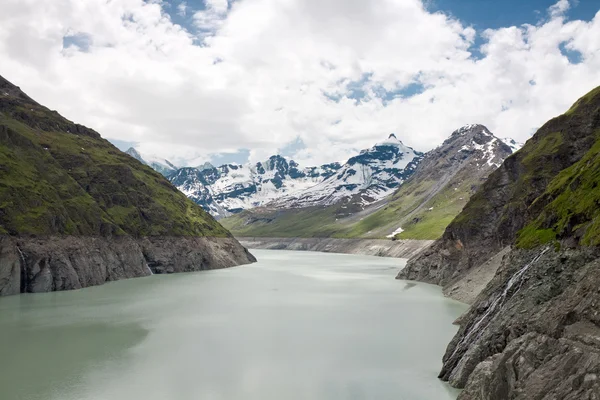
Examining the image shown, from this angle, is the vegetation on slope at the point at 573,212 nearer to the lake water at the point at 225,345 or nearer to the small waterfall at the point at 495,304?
the small waterfall at the point at 495,304

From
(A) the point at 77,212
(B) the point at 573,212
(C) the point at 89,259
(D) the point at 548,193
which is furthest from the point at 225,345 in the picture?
(A) the point at 77,212

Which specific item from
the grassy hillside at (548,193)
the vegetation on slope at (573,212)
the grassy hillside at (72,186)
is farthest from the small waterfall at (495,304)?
the grassy hillside at (72,186)

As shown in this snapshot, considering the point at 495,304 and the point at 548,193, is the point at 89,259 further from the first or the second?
the point at 548,193

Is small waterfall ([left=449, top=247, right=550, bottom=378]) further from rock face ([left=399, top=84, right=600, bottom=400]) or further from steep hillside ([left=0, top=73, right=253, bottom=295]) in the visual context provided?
steep hillside ([left=0, top=73, right=253, bottom=295])

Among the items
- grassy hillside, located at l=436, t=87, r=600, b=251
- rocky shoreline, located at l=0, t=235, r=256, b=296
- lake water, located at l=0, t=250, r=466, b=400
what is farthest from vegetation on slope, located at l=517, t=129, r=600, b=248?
rocky shoreline, located at l=0, t=235, r=256, b=296

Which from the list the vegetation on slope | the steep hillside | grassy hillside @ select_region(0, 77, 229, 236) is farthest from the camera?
grassy hillside @ select_region(0, 77, 229, 236)

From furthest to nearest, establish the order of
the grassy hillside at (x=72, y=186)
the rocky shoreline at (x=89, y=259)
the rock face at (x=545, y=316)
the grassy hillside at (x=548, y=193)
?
the grassy hillside at (x=72, y=186), the rocky shoreline at (x=89, y=259), the grassy hillside at (x=548, y=193), the rock face at (x=545, y=316)

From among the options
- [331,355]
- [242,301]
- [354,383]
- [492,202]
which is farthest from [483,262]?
[354,383]
